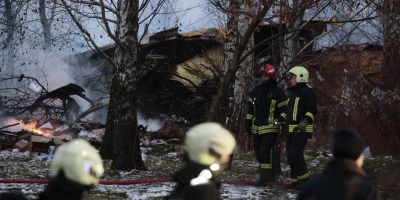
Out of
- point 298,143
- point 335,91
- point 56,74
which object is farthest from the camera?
point 56,74

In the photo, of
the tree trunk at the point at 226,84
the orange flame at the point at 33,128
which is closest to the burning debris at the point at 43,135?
the orange flame at the point at 33,128

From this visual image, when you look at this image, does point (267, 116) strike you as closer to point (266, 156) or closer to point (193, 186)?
point (266, 156)

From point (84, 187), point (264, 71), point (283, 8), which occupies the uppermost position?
point (283, 8)

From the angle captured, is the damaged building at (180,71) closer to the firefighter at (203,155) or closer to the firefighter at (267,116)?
the firefighter at (267,116)

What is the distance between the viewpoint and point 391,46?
1318cm

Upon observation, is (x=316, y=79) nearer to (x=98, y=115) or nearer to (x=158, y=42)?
(x=158, y=42)

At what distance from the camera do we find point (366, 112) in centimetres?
1430

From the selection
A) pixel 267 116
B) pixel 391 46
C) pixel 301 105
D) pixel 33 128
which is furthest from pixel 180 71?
pixel 301 105

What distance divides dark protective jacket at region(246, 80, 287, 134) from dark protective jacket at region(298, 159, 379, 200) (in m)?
4.91

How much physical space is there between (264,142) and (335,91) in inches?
441

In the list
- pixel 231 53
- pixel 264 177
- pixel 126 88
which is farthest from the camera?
pixel 231 53

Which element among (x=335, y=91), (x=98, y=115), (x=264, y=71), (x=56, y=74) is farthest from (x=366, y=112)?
(x=56, y=74)

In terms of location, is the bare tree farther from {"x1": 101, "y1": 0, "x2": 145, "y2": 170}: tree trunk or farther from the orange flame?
the orange flame

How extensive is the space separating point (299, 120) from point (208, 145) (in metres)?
4.85
